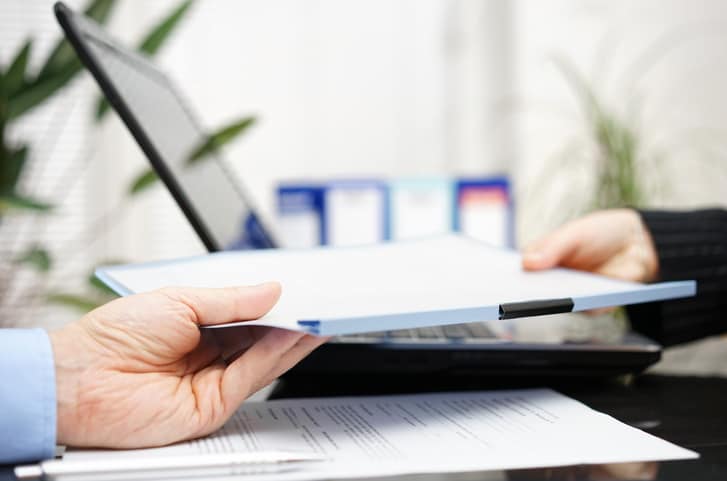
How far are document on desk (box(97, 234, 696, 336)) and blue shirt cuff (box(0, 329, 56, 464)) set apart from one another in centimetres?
7

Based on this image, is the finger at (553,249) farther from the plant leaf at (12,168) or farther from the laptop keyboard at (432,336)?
the plant leaf at (12,168)

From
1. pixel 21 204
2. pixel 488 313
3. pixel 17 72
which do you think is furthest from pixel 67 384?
pixel 17 72

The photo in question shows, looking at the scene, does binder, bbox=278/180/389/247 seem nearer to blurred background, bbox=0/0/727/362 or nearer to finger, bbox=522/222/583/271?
blurred background, bbox=0/0/727/362

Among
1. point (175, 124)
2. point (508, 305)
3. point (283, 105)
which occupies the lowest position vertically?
point (508, 305)

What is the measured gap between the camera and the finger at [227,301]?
1.29ft

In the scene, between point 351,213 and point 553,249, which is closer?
point 553,249

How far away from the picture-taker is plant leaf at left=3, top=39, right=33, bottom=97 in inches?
44.3

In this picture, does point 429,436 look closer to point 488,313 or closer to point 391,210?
point 488,313

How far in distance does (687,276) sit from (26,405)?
24.3 inches

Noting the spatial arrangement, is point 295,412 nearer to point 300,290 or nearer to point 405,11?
point 300,290

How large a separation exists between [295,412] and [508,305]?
0.17 m

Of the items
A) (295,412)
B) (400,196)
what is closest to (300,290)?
(295,412)

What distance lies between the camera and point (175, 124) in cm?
83

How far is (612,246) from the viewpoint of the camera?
30.8 inches
